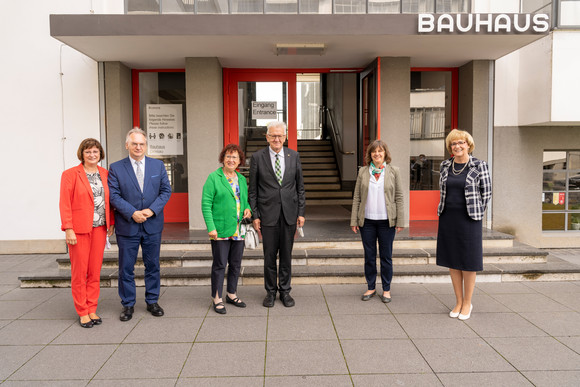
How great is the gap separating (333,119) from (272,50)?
7.15 meters

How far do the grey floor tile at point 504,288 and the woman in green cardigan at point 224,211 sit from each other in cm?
316

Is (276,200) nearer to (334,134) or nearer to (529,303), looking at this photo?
(529,303)

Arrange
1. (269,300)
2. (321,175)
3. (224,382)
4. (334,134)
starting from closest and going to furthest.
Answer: (224,382) → (269,300) → (321,175) → (334,134)

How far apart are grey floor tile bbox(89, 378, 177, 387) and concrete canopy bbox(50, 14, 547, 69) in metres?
4.43

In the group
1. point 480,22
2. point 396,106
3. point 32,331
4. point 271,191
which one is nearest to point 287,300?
point 271,191

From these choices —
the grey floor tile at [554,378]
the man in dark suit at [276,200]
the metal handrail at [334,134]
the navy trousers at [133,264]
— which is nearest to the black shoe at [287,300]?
the man in dark suit at [276,200]

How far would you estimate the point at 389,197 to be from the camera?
4.79m

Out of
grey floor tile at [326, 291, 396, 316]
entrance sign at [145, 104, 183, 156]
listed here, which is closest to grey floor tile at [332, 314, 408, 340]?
grey floor tile at [326, 291, 396, 316]

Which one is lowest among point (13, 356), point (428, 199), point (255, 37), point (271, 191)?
point (13, 356)

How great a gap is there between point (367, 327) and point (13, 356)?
315cm

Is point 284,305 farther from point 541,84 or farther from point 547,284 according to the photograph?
point 541,84

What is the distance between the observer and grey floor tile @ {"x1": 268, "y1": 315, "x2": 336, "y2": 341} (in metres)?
3.99

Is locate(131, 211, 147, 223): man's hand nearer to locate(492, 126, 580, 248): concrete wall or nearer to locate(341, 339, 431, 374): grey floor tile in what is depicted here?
locate(341, 339, 431, 374): grey floor tile

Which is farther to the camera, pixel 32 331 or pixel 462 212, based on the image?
pixel 462 212
